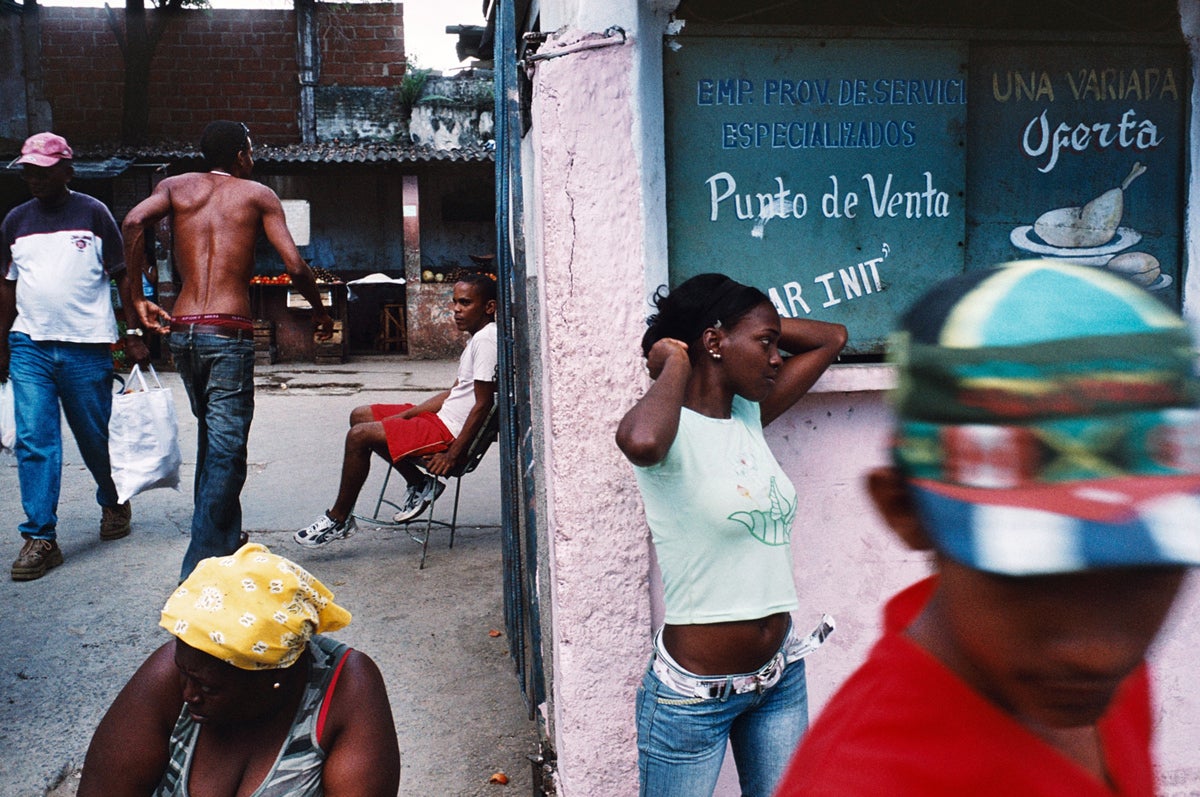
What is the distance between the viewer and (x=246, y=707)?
6.73ft

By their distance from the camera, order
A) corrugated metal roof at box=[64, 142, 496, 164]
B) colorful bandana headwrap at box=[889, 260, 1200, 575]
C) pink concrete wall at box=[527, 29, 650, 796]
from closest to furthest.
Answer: colorful bandana headwrap at box=[889, 260, 1200, 575] → pink concrete wall at box=[527, 29, 650, 796] → corrugated metal roof at box=[64, 142, 496, 164]

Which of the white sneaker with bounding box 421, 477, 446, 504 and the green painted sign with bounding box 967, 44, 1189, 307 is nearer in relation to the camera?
the green painted sign with bounding box 967, 44, 1189, 307

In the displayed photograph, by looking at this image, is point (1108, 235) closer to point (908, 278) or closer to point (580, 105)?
point (908, 278)

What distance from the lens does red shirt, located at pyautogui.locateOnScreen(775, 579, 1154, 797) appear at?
0.87 metres

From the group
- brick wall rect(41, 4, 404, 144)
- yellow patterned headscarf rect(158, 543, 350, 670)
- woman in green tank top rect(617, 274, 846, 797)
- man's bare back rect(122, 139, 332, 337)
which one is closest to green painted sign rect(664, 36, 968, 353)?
woman in green tank top rect(617, 274, 846, 797)

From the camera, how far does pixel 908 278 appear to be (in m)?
2.99

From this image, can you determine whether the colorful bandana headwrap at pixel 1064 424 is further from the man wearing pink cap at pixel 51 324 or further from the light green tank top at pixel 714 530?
the man wearing pink cap at pixel 51 324

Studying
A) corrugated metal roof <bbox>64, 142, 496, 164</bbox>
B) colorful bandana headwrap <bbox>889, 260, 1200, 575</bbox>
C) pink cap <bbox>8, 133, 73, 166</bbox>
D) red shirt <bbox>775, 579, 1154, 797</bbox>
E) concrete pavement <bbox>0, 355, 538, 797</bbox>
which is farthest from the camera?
corrugated metal roof <bbox>64, 142, 496, 164</bbox>

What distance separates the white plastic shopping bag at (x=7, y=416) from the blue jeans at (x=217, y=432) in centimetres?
124

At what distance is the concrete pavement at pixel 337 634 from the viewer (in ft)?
11.2

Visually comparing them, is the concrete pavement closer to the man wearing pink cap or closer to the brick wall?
the man wearing pink cap

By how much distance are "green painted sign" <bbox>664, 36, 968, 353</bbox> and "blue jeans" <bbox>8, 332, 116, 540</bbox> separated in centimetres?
346

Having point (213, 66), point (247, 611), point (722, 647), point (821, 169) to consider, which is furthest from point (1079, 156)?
point (213, 66)

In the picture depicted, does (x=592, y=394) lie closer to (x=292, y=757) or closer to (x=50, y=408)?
(x=292, y=757)
